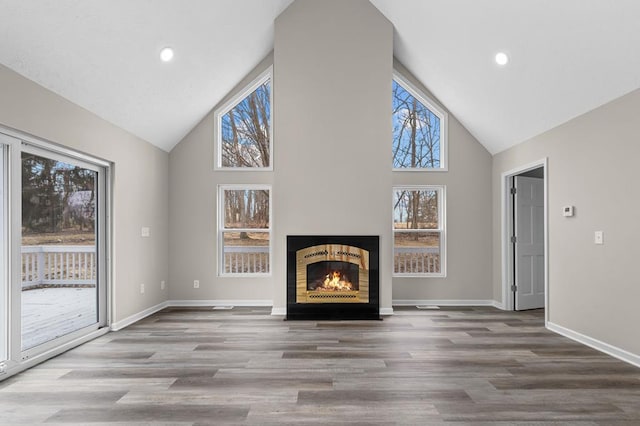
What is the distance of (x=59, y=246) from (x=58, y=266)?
0.19m

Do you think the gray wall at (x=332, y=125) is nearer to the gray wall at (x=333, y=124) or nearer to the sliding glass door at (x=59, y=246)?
the gray wall at (x=333, y=124)

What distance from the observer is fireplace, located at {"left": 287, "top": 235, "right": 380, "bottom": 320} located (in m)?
5.46

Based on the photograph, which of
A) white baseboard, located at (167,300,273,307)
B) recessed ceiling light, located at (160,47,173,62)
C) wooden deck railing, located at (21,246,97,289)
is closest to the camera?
wooden deck railing, located at (21,246,97,289)

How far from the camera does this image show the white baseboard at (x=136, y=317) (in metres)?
4.88

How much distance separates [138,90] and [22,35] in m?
1.54

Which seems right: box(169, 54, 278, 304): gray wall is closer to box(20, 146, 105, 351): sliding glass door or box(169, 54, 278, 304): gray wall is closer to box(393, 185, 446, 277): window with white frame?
box(20, 146, 105, 351): sliding glass door

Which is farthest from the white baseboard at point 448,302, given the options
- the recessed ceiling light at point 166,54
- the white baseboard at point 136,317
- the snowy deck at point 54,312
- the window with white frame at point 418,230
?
the recessed ceiling light at point 166,54

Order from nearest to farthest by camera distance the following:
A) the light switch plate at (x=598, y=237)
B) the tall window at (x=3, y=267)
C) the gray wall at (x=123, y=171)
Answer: the tall window at (x=3, y=267)
the gray wall at (x=123, y=171)
the light switch plate at (x=598, y=237)

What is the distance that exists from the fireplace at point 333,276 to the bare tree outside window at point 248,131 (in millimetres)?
1635

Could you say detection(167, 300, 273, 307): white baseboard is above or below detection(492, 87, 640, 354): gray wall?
below

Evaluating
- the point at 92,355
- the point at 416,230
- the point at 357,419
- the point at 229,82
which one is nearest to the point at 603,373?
the point at 357,419

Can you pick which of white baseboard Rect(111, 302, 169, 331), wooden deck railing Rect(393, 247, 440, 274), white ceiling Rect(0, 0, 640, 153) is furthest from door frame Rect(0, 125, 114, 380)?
wooden deck railing Rect(393, 247, 440, 274)

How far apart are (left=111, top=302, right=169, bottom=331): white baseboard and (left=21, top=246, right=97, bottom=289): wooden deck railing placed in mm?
577

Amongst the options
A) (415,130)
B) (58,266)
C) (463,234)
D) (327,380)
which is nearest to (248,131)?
(415,130)
